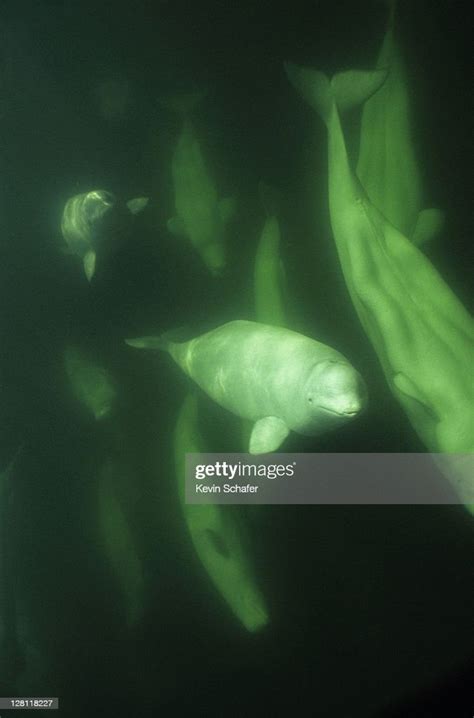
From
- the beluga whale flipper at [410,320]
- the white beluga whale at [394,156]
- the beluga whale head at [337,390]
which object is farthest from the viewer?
the white beluga whale at [394,156]

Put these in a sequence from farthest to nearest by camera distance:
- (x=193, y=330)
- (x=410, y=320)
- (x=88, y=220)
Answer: (x=193, y=330), (x=88, y=220), (x=410, y=320)

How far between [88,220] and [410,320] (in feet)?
3.90

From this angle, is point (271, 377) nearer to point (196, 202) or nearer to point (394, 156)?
point (196, 202)

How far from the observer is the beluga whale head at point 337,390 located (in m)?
1.46

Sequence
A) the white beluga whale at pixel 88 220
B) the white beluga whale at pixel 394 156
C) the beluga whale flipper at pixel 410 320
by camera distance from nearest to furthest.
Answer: the beluga whale flipper at pixel 410 320 < the white beluga whale at pixel 88 220 < the white beluga whale at pixel 394 156

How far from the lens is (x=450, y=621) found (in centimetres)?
185

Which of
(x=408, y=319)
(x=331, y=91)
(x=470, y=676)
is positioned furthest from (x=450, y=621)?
(x=331, y=91)

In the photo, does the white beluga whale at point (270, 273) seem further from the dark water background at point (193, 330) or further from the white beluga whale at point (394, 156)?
the white beluga whale at point (394, 156)

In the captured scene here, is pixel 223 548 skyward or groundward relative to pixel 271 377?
groundward

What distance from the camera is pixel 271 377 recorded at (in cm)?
171

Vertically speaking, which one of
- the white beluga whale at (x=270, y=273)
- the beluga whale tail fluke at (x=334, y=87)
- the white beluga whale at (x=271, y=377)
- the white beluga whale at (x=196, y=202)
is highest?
the beluga whale tail fluke at (x=334, y=87)

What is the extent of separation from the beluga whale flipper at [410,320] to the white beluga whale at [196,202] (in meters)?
0.49

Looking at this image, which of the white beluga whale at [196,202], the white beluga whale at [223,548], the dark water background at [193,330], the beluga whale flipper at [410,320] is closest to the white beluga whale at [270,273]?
the dark water background at [193,330]

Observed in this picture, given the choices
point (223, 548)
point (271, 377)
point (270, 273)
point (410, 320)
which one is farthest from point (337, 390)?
point (223, 548)
